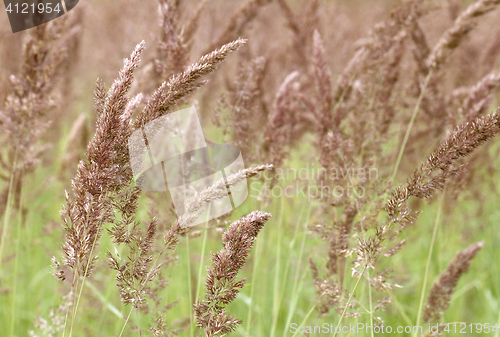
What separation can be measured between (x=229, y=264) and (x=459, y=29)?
1.70m

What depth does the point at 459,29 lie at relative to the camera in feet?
6.12

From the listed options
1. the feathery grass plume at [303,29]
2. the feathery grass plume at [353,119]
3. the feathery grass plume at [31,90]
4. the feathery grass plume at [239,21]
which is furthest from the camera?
the feathery grass plume at [303,29]

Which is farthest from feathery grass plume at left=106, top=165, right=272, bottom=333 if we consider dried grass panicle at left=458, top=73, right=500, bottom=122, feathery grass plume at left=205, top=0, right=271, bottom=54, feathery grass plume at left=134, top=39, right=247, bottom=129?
dried grass panicle at left=458, top=73, right=500, bottom=122

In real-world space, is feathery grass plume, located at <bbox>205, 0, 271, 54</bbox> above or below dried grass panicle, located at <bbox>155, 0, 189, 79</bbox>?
above

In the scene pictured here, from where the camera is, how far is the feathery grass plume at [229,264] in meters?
0.98

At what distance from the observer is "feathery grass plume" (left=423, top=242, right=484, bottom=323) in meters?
1.67

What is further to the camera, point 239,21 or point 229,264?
point 239,21

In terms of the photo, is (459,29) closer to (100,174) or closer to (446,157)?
(446,157)

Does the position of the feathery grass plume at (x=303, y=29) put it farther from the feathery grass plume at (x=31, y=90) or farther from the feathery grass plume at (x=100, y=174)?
the feathery grass plume at (x=100, y=174)

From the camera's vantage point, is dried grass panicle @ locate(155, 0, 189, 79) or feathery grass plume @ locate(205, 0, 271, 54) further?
feathery grass plume @ locate(205, 0, 271, 54)

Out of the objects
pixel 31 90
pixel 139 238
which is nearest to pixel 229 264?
pixel 139 238

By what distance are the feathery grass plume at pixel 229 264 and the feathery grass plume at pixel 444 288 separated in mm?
1090

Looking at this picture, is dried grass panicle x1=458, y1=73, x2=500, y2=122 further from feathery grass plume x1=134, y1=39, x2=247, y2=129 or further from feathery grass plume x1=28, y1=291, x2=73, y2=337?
feathery grass plume x1=28, y1=291, x2=73, y2=337

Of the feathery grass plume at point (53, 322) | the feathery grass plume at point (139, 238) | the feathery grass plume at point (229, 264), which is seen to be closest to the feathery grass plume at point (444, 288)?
the feathery grass plume at point (229, 264)
